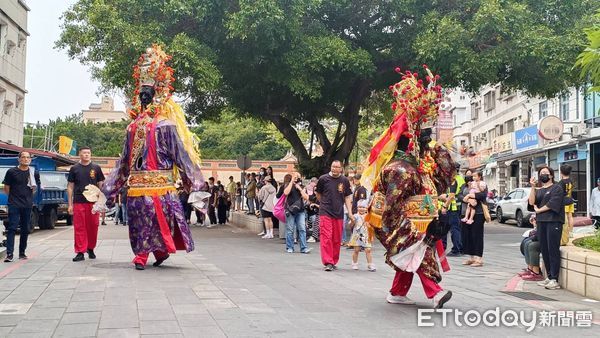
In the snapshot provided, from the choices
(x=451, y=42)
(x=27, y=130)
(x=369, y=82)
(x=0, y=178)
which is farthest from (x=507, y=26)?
(x=27, y=130)

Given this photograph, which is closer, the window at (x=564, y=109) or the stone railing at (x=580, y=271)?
the stone railing at (x=580, y=271)

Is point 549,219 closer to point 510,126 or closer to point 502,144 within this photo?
point 502,144

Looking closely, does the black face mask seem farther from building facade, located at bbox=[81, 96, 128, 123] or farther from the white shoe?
building facade, located at bbox=[81, 96, 128, 123]

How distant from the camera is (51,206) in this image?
20.6m

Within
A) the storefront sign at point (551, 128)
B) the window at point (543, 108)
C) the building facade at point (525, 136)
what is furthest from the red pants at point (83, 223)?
the window at point (543, 108)

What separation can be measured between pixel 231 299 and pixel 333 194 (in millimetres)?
3856

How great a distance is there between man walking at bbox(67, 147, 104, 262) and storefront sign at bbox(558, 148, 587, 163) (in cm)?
2314

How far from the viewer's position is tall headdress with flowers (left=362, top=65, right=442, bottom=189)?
261 inches

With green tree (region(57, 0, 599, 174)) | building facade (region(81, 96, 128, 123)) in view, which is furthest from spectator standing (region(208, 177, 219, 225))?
building facade (region(81, 96, 128, 123))

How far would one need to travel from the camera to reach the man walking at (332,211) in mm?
9914

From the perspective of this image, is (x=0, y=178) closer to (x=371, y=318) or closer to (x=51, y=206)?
(x=51, y=206)

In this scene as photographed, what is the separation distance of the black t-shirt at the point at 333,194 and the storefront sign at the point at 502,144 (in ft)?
95.4

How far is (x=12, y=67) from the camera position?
2980 centimetres

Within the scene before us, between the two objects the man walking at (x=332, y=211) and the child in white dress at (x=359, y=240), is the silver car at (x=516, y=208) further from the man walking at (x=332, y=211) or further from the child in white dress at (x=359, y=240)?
the man walking at (x=332, y=211)
